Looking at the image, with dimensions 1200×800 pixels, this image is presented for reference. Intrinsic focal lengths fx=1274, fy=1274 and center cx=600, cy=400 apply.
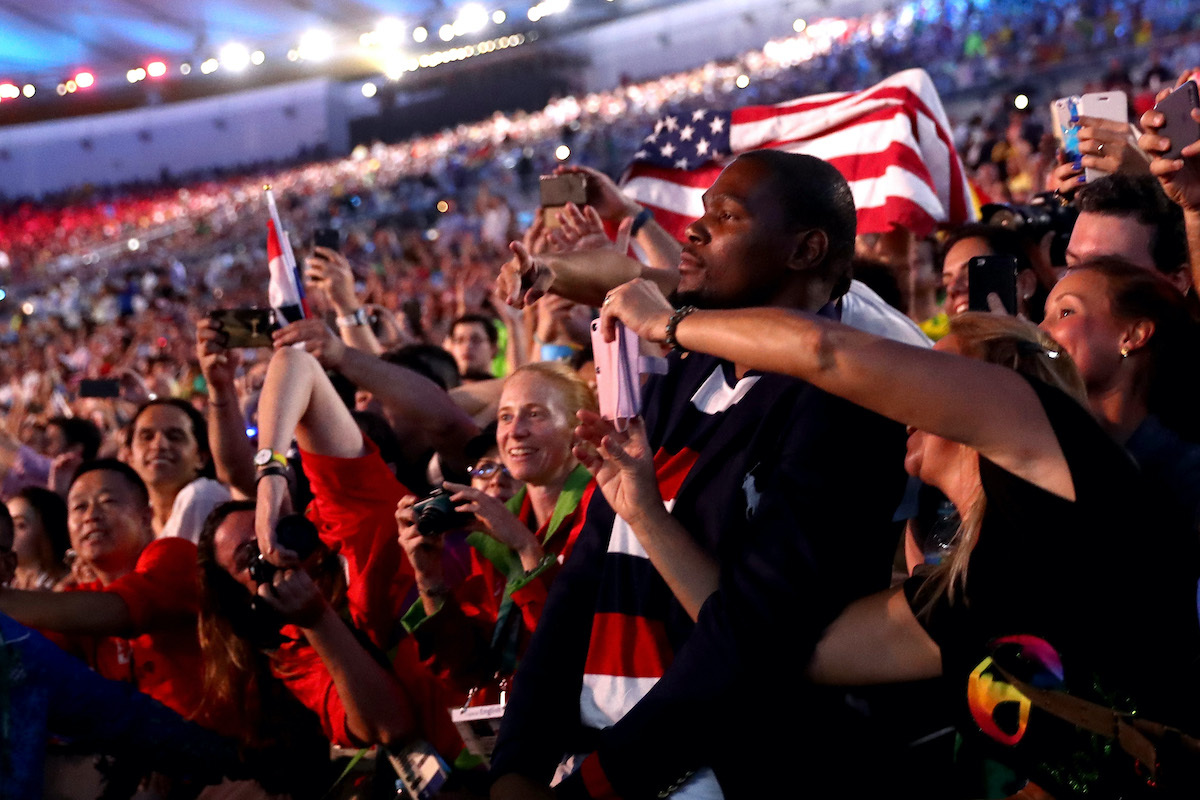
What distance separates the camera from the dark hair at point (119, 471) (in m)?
4.03

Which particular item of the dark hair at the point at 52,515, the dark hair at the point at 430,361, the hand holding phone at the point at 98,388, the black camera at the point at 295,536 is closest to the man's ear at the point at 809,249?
the black camera at the point at 295,536

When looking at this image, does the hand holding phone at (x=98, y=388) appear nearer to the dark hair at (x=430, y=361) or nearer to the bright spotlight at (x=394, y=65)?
the dark hair at (x=430, y=361)

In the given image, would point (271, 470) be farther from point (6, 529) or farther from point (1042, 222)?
point (1042, 222)

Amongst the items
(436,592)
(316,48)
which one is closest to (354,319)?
(436,592)

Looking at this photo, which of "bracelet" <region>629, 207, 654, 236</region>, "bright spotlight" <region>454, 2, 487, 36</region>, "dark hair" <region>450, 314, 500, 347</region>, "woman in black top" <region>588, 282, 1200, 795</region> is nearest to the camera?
"woman in black top" <region>588, 282, 1200, 795</region>

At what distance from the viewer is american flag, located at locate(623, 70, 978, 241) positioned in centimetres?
407

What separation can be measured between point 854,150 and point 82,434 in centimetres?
376

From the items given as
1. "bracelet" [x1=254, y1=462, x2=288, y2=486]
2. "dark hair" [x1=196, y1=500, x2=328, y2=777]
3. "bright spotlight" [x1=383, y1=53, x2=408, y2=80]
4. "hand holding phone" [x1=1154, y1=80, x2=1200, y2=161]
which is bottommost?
"dark hair" [x1=196, y1=500, x2=328, y2=777]

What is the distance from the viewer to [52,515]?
15.4 ft

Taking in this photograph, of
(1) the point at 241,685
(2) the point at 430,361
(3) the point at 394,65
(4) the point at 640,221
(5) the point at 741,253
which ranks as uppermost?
(3) the point at 394,65

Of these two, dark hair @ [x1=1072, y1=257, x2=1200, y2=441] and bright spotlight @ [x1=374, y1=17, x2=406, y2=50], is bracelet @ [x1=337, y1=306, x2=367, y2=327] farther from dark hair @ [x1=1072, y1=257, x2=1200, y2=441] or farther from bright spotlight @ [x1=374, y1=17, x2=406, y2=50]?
bright spotlight @ [x1=374, y1=17, x2=406, y2=50]

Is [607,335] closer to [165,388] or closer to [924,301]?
[924,301]

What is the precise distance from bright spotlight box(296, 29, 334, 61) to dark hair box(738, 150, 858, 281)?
25.4 m

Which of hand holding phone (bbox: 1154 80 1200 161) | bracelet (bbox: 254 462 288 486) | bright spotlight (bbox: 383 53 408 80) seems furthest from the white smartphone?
bright spotlight (bbox: 383 53 408 80)
